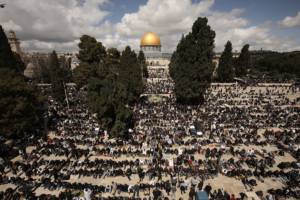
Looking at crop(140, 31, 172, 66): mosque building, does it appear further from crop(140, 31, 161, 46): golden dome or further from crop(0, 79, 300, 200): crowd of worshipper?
crop(0, 79, 300, 200): crowd of worshipper

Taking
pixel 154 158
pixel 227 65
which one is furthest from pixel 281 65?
pixel 154 158

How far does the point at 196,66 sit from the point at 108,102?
15667mm

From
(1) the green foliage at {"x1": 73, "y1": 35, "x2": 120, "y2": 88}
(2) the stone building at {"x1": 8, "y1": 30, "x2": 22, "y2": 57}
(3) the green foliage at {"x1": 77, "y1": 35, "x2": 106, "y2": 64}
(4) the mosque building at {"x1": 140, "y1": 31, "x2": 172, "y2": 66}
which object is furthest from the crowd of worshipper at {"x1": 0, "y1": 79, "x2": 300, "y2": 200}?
(4) the mosque building at {"x1": 140, "y1": 31, "x2": 172, "y2": 66}

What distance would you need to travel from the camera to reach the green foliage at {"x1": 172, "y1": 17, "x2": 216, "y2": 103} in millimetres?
22344

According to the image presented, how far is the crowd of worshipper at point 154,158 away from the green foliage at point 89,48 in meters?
11.6

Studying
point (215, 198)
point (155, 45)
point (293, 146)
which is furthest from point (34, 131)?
Result: point (155, 45)

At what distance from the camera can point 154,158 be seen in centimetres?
1115

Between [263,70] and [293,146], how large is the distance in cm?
5547

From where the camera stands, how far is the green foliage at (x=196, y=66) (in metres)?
22.3

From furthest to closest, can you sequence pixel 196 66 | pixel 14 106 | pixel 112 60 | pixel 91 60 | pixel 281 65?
pixel 281 65 < pixel 112 60 < pixel 91 60 < pixel 196 66 < pixel 14 106

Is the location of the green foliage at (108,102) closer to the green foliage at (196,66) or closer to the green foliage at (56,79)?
the green foliage at (196,66)

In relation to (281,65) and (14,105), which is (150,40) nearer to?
(281,65)

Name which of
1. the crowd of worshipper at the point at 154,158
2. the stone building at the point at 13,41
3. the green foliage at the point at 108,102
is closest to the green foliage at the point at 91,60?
the crowd of worshipper at the point at 154,158

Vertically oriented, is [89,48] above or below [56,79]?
above
